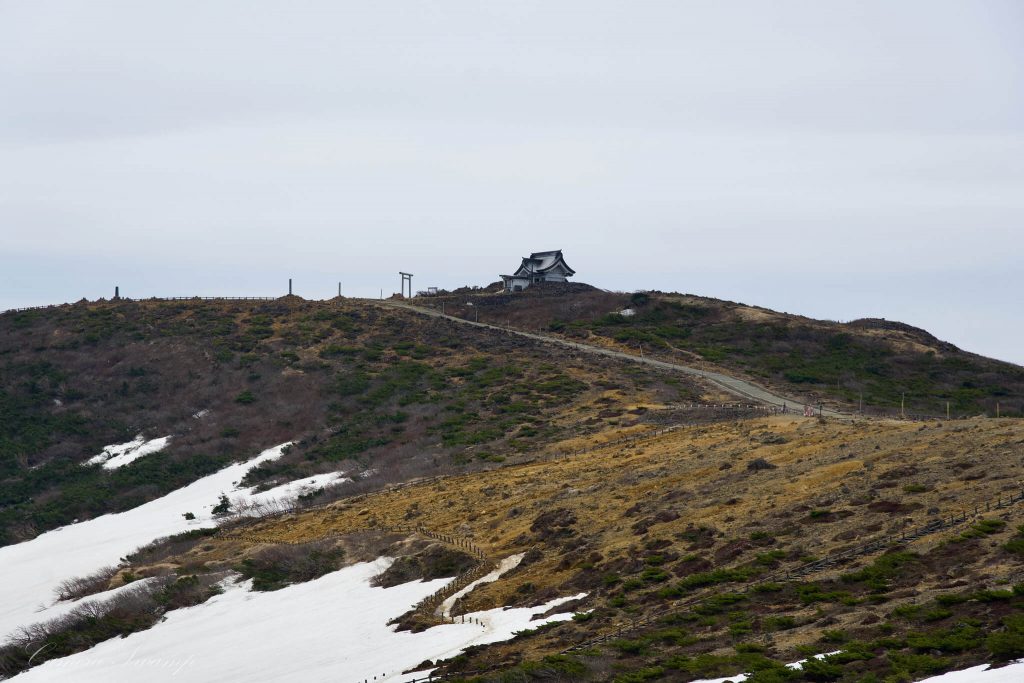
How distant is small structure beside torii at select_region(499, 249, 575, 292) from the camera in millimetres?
123250

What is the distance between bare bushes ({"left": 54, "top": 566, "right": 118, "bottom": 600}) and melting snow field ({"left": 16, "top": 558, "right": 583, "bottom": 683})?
23.2 ft

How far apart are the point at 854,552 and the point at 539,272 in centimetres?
9185

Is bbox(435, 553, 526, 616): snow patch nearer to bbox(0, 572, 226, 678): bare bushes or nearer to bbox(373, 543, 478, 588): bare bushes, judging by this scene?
bbox(373, 543, 478, 588): bare bushes

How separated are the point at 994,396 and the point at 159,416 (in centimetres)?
5977

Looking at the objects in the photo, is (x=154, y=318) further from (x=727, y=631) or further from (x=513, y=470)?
(x=727, y=631)

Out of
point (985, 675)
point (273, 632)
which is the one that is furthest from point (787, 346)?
point (985, 675)

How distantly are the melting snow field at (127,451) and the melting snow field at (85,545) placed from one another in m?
8.86

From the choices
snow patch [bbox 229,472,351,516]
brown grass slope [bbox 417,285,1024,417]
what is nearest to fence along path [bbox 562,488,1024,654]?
snow patch [bbox 229,472,351,516]

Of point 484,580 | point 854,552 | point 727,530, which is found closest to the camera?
point 854,552

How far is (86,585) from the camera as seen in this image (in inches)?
2044

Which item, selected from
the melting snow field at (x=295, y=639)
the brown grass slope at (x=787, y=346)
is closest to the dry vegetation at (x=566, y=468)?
the brown grass slope at (x=787, y=346)

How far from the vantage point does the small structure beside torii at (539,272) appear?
404ft

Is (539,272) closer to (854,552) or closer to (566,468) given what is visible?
(566,468)

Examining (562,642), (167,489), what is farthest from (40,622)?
(562,642)
